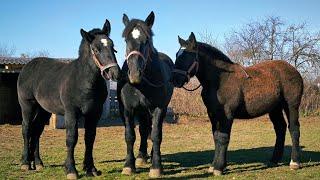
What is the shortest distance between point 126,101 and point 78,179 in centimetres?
156

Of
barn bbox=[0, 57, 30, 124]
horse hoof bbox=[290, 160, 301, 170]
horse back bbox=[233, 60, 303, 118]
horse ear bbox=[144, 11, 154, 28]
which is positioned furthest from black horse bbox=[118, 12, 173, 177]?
barn bbox=[0, 57, 30, 124]

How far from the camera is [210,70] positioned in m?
7.43

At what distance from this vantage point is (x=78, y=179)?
22.0 ft

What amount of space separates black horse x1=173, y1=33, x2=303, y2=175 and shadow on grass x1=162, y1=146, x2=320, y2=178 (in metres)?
0.67

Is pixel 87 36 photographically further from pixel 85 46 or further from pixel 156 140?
pixel 156 140

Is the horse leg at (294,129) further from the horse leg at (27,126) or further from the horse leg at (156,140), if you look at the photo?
the horse leg at (27,126)

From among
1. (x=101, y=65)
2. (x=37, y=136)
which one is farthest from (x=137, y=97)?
(x=37, y=136)

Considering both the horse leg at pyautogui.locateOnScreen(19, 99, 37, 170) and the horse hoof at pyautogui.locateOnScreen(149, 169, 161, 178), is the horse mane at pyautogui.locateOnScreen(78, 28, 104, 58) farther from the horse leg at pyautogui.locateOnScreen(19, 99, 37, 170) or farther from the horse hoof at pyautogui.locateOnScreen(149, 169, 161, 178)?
the horse hoof at pyautogui.locateOnScreen(149, 169, 161, 178)

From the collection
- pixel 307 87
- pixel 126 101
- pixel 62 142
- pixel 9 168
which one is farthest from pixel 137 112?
pixel 307 87

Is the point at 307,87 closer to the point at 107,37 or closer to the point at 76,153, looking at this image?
the point at 76,153

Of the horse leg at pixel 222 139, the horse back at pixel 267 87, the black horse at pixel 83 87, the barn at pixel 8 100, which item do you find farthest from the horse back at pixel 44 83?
the barn at pixel 8 100

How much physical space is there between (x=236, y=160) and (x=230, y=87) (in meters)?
2.38

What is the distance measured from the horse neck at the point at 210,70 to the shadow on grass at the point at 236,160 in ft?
5.69

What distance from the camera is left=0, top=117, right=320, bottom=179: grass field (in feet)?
23.8
